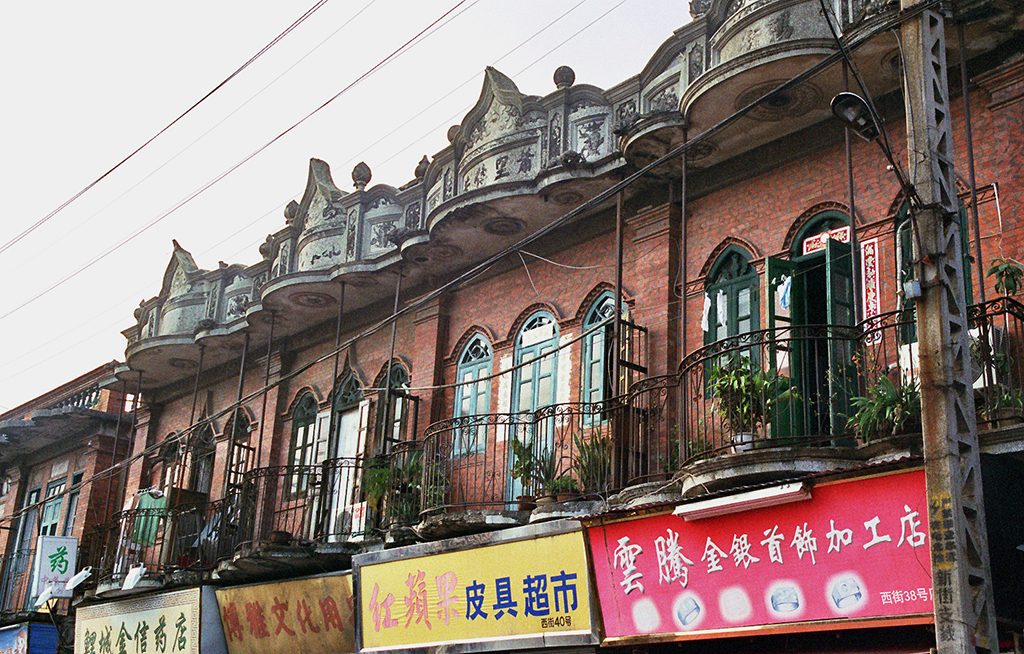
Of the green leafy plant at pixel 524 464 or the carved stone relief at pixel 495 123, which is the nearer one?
the green leafy plant at pixel 524 464

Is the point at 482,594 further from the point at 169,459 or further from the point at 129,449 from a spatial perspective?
the point at 129,449

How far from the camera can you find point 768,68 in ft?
37.2

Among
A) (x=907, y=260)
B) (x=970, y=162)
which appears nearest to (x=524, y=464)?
(x=907, y=260)

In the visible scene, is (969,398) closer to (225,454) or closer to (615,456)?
(615,456)

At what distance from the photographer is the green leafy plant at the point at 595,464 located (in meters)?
12.3

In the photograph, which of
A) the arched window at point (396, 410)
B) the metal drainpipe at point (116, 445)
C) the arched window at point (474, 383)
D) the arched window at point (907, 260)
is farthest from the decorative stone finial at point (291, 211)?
the arched window at point (907, 260)

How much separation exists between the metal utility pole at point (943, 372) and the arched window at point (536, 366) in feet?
23.4

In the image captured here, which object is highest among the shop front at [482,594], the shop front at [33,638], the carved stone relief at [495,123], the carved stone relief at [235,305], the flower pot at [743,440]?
the carved stone relief at [495,123]

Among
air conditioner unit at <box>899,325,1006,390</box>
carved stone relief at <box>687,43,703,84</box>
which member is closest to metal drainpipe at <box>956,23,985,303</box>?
air conditioner unit at <box>899,325,1006,390</box>

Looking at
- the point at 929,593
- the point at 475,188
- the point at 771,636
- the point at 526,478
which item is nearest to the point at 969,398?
the point at 929,593

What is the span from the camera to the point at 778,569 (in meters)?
9.84

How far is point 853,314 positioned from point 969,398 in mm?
3698

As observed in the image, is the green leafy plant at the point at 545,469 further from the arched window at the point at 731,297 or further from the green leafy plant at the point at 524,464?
the arched window at the point at 731,297

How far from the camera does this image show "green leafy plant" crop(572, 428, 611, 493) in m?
12.3
